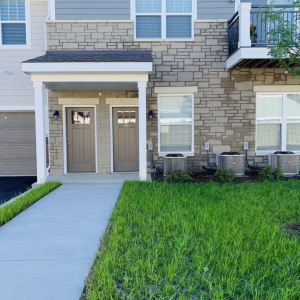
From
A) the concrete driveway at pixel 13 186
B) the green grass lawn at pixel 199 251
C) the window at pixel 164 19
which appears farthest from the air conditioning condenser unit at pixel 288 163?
the concrete driveway at pixel 13 186

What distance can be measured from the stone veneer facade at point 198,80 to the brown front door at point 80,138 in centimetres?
29

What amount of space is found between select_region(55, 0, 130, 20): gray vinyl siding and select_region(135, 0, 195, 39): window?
424mm

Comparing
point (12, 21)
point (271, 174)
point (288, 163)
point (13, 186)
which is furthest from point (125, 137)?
point (12, 21)

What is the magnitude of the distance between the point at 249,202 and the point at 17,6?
Answer: 8.64 m

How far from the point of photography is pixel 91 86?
7855mm

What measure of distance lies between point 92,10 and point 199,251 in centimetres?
758

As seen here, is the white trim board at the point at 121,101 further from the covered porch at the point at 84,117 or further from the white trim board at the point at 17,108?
the white trim board at the point at 17,108

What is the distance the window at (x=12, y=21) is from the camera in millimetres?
8914

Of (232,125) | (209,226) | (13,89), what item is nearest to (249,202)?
(209,226)

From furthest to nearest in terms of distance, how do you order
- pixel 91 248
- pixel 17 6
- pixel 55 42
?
1. pixel 17 6
2. pixel 55 42
3. pixel 91 248

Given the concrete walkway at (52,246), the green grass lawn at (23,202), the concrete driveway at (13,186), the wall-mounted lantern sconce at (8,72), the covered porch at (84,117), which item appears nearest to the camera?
the concrete walkway at (52,246)

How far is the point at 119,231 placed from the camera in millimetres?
3818

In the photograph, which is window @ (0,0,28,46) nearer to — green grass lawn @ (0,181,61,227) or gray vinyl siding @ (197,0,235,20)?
green grass lawn @ (0,181,61,227)

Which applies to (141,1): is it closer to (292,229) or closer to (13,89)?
(13,89)
